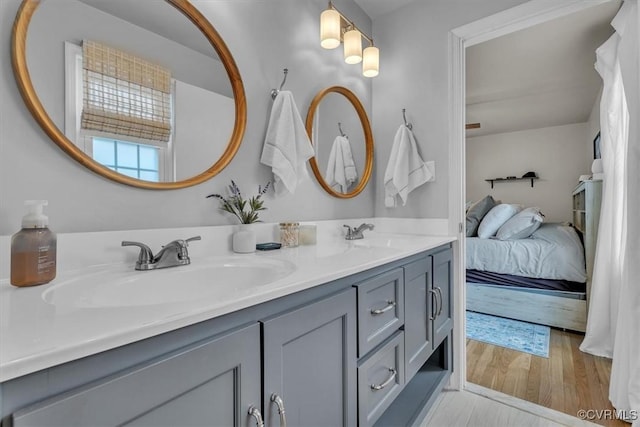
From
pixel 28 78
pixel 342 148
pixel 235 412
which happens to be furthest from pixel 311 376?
pixel 342 148

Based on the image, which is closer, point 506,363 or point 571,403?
point 571,403

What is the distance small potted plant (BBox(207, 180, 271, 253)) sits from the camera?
1.17m

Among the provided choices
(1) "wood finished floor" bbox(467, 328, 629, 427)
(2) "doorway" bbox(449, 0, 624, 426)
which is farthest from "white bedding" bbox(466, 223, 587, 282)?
(2) "doorway" bbox(449, 0, 624, 426)

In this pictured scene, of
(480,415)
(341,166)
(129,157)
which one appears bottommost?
(480,415)

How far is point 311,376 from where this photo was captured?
76cm

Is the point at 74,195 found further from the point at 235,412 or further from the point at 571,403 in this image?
the point at 571,403

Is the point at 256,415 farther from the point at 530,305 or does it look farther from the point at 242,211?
the point at 530,305

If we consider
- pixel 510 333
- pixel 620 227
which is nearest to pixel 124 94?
pixel 620 227

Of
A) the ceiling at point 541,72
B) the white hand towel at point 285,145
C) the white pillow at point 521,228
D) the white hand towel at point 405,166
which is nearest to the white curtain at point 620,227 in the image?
the ceiling at point 541,72

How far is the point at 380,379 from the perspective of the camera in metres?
1.06

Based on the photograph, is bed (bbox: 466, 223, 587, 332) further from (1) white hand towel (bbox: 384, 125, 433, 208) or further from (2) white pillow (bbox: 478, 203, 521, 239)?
(1) white hand towel (bbox: 384, 125, 433, 208)

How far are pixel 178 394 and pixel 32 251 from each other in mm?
481

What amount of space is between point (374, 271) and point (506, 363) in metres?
1.61

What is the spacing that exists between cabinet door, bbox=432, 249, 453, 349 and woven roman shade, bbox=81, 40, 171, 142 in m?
1.33
